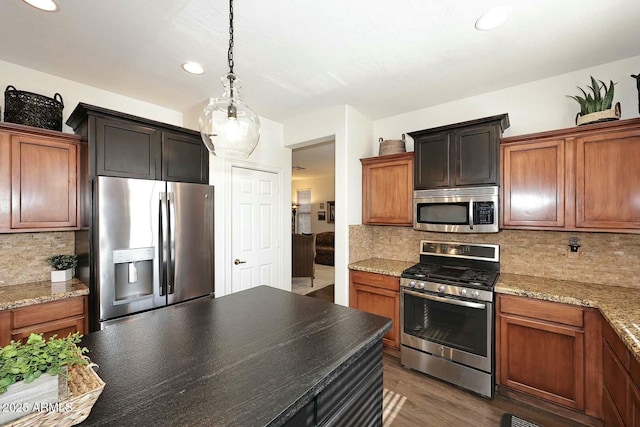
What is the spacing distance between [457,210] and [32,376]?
9.51 feet

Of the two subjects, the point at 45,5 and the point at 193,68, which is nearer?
the point at 45,5

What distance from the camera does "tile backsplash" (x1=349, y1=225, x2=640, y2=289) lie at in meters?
2.20

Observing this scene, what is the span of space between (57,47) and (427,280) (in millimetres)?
3484

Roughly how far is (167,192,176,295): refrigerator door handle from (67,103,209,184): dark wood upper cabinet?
9.6 inches

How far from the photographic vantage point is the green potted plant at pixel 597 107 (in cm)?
207

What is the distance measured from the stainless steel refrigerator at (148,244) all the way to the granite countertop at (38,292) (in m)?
0.18

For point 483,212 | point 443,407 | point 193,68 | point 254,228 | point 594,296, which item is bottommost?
point 443,407

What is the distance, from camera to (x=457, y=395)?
233 centimetres

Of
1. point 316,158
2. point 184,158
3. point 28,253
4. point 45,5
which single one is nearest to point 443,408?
point 184,158

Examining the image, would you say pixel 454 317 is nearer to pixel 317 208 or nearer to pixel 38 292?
pixel 38 292

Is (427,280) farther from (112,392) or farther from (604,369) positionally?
(112,392)

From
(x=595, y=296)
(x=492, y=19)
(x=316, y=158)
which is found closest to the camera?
(x=492, y=19)

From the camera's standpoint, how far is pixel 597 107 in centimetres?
214

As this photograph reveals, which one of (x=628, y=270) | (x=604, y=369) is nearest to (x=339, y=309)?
(x=604, y=369)
